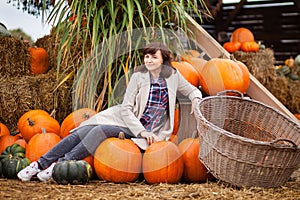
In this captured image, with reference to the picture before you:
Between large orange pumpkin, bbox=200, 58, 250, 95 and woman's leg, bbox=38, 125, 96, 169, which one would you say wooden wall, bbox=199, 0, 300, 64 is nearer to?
large orange pumpkin, bbox=200, 58, 250, 95

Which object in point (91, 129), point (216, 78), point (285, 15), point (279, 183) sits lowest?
point (279, 183)

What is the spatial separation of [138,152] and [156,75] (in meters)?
0.53

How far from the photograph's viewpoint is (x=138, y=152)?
2.90 metres

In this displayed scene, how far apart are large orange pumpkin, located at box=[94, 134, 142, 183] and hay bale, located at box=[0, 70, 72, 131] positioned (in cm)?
104

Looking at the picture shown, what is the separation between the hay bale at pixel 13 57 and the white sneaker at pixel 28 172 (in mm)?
1369

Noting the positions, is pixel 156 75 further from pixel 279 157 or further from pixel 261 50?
pixel 261 50

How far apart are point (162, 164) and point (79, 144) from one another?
0.52 metres

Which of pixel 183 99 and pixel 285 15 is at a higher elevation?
pixel 285 15

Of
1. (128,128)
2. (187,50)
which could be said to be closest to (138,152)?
(128,128)

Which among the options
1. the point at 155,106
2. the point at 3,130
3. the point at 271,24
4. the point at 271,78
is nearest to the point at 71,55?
the point at 3,130

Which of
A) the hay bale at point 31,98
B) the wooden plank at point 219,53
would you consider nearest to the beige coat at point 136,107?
the hay bale at point 31,98

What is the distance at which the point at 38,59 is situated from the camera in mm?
4188

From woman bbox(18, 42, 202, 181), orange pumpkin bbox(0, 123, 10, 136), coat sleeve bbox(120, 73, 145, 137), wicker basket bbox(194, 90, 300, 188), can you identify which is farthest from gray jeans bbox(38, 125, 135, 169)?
orange pumpkin bbox(0, 123, 10, 136)

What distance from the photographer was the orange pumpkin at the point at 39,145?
3.12 meters
